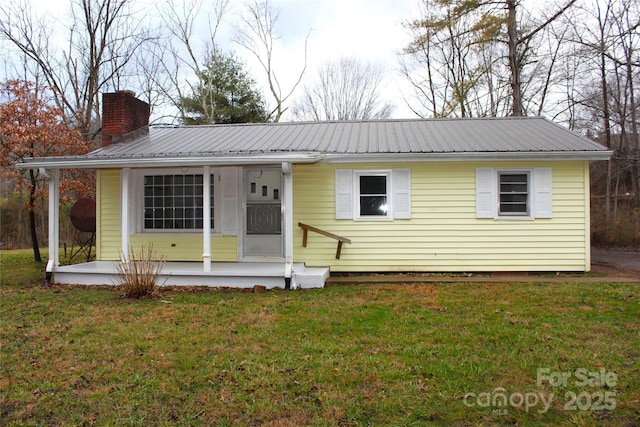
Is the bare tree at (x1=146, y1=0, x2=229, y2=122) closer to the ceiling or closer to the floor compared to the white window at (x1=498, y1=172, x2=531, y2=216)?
closer to the ceiling

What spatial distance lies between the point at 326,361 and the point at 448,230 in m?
5.52

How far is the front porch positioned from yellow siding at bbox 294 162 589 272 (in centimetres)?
100

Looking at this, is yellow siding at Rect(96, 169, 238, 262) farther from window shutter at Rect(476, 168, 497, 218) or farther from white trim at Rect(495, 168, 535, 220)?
white trim at Rect(495, 168, 535, 220)

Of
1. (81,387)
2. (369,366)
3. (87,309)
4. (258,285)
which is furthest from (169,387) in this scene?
(258,285)

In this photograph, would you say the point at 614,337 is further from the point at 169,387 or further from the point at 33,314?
the point at 33,314

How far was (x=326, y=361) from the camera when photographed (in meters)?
3.98

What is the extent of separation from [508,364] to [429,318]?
1619 mm

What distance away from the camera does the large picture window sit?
9305 millimetres

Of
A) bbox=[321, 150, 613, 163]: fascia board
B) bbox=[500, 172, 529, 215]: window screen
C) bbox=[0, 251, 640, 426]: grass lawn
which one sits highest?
bbox=[321, 150, 613, 163]: fascia board

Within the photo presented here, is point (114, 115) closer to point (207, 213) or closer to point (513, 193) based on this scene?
point (207, 213)

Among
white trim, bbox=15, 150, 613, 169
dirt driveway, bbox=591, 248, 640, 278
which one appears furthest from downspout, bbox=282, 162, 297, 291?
dirt driveway, bbox=591, 248, 640, 278

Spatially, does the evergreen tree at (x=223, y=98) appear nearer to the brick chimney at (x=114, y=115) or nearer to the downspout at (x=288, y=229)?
the brick chimney at (x=114, y=115)

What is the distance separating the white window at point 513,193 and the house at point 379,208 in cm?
2

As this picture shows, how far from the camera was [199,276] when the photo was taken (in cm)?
785
